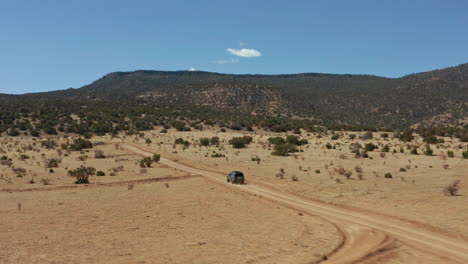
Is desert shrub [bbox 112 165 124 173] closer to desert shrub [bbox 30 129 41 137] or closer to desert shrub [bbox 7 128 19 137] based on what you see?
desert shrub [bbox 30 129 41 137]

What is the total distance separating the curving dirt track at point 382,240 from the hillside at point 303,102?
262ft

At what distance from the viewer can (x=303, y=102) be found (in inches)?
5763

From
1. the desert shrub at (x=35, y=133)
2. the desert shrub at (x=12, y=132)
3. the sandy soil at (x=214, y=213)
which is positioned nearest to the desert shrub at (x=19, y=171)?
the sandy soil at (x=214, y=213)

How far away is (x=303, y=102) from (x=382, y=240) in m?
135

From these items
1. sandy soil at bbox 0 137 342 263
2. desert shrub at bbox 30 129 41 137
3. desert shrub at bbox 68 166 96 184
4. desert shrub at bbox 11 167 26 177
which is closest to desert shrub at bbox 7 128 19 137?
desert shrub at bbox 30 129 41 137

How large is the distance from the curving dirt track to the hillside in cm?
→ 7983

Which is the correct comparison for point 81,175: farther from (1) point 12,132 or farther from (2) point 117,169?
(1) point 12,132

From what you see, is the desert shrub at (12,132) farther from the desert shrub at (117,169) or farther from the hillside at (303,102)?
the desert shrub at (117,169)

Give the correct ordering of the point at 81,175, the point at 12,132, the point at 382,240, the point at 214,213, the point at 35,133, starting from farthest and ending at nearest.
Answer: the point at 35,133
the point at 12,132
the point at 81,175
the point at 214,213
the point at 382,240

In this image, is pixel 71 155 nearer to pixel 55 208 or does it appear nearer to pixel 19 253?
pixel 55 208

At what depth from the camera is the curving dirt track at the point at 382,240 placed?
12602 millimetres

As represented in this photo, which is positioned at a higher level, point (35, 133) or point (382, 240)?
point (35, 133)

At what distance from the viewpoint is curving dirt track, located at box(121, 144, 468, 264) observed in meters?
12.6

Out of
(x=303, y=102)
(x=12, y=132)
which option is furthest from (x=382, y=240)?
(x=303, y=102)
